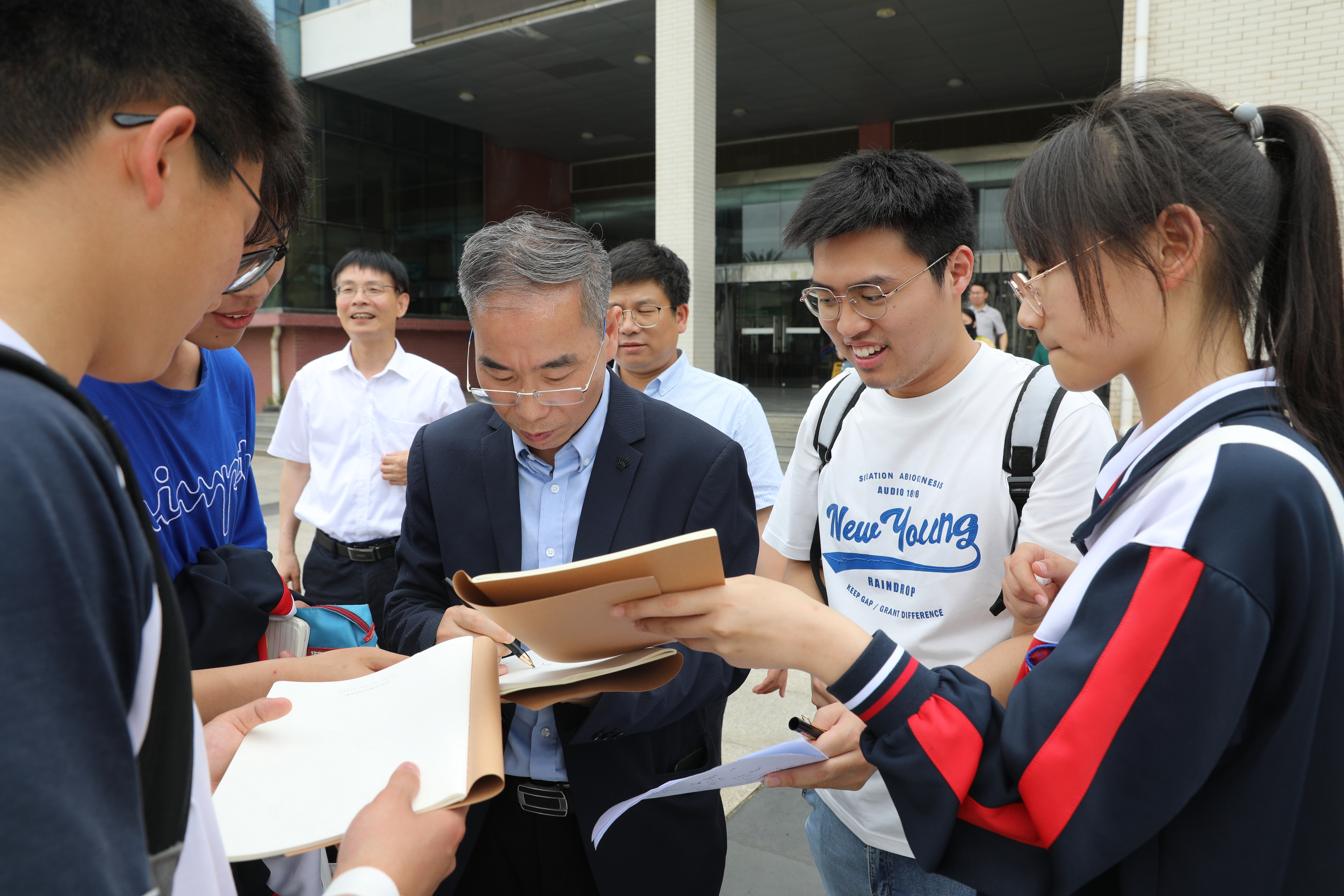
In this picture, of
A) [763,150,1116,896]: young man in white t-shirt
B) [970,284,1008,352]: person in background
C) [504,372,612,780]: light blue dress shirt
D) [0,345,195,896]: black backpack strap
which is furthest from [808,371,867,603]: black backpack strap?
[970,284,1008,352]: person in background

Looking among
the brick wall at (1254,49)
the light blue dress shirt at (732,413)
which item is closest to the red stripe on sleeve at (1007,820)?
the light blue dress shirt at (732,413)

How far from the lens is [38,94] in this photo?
2.22 feet

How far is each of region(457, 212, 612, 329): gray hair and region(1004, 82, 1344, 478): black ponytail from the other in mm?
1017

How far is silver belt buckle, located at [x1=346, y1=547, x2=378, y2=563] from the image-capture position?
3717 mm

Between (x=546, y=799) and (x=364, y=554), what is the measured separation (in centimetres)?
239

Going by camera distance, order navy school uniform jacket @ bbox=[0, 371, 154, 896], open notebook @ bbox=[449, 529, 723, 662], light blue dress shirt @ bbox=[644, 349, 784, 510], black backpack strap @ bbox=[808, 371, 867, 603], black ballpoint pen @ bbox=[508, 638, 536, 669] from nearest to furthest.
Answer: navy school uniform jacket @ bbox=[0, 371, 154, 896], open notebook @ bbox=[449, 529, 723, 662], black ballpoint pen @ bbox=[508, 638, 536, 669], black backpack strap @ bbox=[808, 371, 867, 603], light blue dress shirt @ bbox=[644, 349, 784, 510]

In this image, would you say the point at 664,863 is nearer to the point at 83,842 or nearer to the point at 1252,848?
the point at 1252,848

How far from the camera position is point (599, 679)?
1.20 m

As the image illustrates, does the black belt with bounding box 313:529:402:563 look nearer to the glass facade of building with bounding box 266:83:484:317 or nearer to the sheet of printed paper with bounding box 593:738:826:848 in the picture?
the sheet of printed paper with bounding box 593:738:826:848

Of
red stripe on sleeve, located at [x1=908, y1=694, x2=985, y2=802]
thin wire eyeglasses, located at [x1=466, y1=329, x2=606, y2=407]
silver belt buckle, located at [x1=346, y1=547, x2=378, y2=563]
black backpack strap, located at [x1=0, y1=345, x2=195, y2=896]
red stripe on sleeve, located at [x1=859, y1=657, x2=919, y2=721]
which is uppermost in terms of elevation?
thin wire eyeglasses, located at [x1=466, y1=329, x2=606, y2=407]

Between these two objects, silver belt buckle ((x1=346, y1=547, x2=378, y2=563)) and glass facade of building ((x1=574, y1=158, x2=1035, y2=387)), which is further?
glass facade of building ((x1=574, y1=158, x2=1035, y2=387))

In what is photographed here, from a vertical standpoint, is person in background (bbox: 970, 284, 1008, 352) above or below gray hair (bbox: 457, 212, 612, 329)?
above

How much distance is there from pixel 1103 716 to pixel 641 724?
869mm

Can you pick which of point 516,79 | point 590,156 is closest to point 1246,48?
point 516,79
